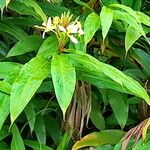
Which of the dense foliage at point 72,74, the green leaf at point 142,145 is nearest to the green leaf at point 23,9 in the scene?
the dense foliage at point 72,74

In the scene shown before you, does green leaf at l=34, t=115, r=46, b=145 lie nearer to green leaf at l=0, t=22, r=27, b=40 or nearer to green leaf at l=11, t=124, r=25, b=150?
green leaf at l=11, t=124, r=25, b=150

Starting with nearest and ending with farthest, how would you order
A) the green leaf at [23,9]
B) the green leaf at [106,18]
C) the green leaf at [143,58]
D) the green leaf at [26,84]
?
the green leaf at [26,84] < the green leaf at [106,18] < the green leaf at [23,9] < the green leaf at [143,58]

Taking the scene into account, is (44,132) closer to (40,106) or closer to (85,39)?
(40,106)

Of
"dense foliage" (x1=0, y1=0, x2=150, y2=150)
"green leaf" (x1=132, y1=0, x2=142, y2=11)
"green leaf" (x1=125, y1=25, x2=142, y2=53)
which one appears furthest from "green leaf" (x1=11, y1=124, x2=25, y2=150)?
"green leaf" (x1=132, y1=0, x2=142, y2=11)

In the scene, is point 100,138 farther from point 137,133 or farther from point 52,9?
point 52,9

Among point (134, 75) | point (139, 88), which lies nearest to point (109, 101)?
point (134, 75)

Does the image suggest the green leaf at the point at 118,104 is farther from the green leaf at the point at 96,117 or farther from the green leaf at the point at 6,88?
the green leaf at the point at 6,88

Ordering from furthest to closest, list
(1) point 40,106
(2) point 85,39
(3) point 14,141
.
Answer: (1) point 40,106
(3) point 14,141
(2) point 85,39
